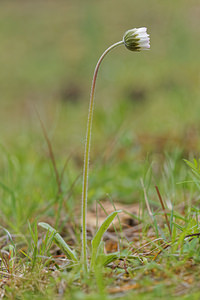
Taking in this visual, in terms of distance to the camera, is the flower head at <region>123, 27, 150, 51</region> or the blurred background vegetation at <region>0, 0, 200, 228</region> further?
the blurred background vegetation at <region>0, 0, 200, 228</region>

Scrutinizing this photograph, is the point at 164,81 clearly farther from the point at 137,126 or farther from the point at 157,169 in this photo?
the point at 157,169

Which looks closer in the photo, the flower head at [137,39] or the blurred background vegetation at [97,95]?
the flower head at [137,39]

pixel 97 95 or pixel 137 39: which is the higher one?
pixel 137 39

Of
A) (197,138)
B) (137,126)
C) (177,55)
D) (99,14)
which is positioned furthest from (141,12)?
(197,138)
